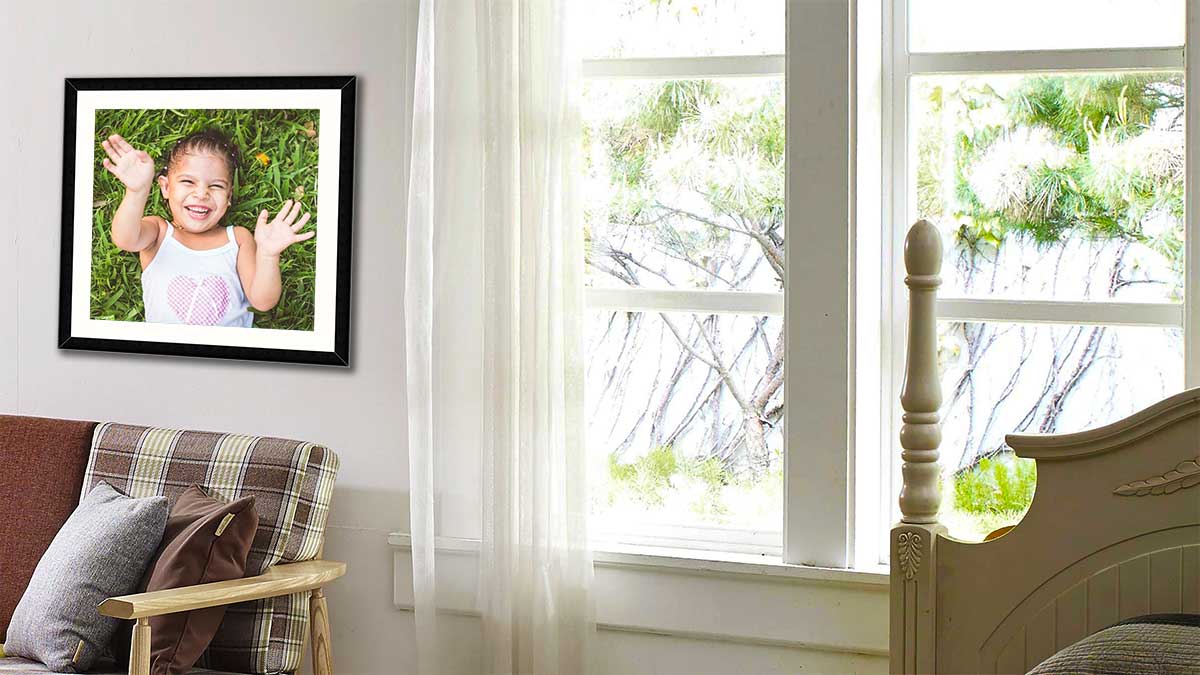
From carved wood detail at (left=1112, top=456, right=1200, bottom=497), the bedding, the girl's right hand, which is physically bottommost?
the bedding

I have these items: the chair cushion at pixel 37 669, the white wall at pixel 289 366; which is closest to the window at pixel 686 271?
the white wall at pixel 289 366

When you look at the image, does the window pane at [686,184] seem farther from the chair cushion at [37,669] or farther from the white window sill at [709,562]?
the chair cushion at [37,669]

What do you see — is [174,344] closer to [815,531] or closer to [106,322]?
[106,322]

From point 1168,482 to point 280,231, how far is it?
6.31 ft

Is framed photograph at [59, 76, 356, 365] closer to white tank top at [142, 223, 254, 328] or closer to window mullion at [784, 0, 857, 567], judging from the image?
white tank top at [142, 223, 254, 328]

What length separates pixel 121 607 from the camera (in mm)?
2236

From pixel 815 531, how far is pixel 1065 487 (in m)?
0.60

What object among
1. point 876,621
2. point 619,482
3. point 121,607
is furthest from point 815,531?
point 121,607

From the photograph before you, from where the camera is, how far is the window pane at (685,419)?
266cm

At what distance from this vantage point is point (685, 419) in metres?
2.72

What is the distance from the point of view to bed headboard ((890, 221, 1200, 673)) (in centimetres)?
196

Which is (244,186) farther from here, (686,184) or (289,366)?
(686,184)

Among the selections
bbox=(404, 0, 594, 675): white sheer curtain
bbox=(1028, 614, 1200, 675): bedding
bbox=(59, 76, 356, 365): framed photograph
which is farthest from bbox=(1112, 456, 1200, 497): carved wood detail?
bbox=(59, 76, 356, 365): framed photograph

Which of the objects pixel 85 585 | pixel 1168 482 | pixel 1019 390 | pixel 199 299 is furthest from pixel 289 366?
pixel 1168 482
